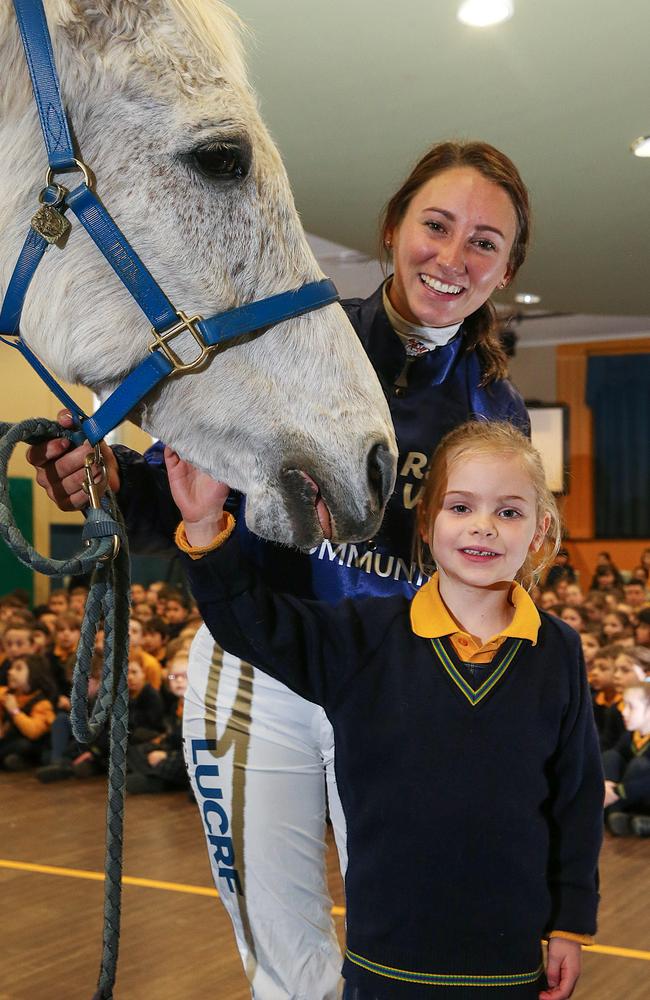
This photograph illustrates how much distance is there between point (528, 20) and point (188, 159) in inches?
121

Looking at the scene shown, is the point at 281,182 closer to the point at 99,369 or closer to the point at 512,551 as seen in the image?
the point at 99,369

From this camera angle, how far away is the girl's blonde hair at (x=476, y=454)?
4.13 feet

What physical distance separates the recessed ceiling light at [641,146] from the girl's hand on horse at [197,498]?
4446mm

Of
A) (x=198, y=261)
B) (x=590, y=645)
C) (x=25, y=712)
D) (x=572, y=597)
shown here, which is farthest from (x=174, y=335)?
(x=572, y=597)

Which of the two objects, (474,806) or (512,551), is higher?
(512,551)

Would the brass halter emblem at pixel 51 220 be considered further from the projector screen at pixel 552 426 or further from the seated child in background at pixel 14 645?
the projector screen at pixel 552 426

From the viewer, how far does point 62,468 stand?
1121mm

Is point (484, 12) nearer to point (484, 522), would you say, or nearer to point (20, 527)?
point (484, 522)

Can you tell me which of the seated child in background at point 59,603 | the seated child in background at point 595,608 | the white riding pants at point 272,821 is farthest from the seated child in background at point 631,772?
the seated child in background at point 59,603

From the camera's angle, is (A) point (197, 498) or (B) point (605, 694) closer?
(A) point (197, 498)

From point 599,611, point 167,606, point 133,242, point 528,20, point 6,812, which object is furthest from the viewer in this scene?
point 167,606

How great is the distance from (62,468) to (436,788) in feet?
1.92

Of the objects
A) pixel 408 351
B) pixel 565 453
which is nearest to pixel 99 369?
pixel 408 351

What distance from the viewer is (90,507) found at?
1.08 m
